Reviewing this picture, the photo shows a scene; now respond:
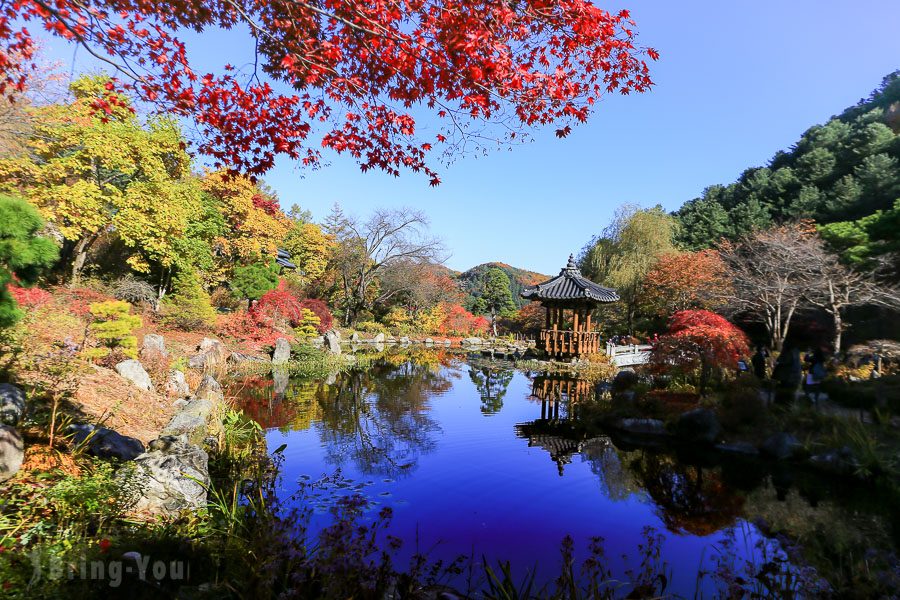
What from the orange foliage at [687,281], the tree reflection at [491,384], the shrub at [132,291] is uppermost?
the orange foliage at [687,281]

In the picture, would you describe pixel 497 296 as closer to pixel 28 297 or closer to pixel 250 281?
pixel 250 281

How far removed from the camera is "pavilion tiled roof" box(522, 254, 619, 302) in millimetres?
17234

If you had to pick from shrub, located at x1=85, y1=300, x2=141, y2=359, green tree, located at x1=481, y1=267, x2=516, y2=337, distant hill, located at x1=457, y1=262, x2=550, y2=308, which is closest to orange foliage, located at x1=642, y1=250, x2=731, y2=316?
green tree, located at x1=481, y1=267, x2=516, y2=337

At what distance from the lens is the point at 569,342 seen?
58.2 ft

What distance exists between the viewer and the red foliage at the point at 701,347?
29.3 ft

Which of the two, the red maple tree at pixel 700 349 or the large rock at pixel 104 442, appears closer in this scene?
the large rock at pixel 104 442

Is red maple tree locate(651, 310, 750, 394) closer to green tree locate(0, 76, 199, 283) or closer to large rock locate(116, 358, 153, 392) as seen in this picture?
large rock locate(116, 358, 153, 392)

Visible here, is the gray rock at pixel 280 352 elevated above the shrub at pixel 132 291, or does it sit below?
below

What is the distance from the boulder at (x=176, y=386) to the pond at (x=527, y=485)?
108 cm

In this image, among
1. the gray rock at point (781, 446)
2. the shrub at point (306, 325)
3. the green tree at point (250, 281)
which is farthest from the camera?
the shrub at point (306, 325)

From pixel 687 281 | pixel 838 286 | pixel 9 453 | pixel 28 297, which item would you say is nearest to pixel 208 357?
pixel 28 297

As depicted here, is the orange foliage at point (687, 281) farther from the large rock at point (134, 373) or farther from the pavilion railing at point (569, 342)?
the large rock at point (134, 373)

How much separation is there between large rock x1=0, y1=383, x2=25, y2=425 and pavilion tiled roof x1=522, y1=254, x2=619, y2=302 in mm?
15905

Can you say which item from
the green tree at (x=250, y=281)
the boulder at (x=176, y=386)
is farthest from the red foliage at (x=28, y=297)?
the green tree at (x=250, y=281)
